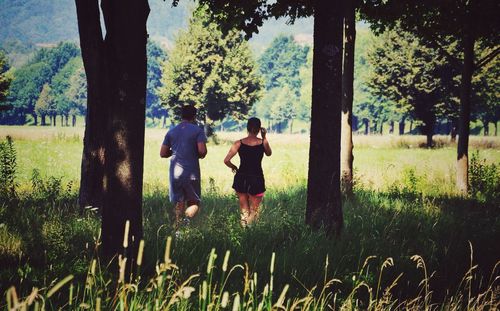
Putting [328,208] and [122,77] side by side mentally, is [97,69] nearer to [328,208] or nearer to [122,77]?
[122,77]

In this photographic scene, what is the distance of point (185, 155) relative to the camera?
5930mm

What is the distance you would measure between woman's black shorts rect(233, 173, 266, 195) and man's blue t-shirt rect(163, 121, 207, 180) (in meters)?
0.81

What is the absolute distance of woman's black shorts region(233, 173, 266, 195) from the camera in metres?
6.14

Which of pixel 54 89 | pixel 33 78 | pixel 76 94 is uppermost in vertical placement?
pixel 33 78

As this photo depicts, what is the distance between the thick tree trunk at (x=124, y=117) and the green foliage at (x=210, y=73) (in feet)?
108

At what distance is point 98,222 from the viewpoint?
5395 mm

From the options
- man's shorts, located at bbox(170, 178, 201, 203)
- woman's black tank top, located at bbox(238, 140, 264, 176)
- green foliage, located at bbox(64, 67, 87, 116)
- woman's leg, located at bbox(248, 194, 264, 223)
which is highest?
green foliage, located at bbox(64, 67, 87, 116)

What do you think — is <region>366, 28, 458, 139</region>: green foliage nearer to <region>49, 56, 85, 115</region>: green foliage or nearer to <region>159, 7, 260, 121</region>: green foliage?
<region>159, 7, 260, 121</region>: green foliage

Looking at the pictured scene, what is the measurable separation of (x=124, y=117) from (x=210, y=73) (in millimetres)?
34737

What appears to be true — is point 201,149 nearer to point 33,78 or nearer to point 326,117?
point 326,117

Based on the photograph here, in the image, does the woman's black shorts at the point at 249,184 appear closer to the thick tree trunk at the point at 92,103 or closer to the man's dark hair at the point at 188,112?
the man's dark hair at the point at 188,112

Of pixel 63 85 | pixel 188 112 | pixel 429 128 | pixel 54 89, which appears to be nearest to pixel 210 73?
pixel 429 128

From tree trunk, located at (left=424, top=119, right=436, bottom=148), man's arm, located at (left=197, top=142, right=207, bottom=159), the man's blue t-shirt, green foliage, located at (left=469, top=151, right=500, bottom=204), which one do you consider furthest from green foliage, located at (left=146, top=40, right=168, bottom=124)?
man's arm, located at (left=197, top=142, right=207, bottom=159)

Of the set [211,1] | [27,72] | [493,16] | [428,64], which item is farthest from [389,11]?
[27,72]
